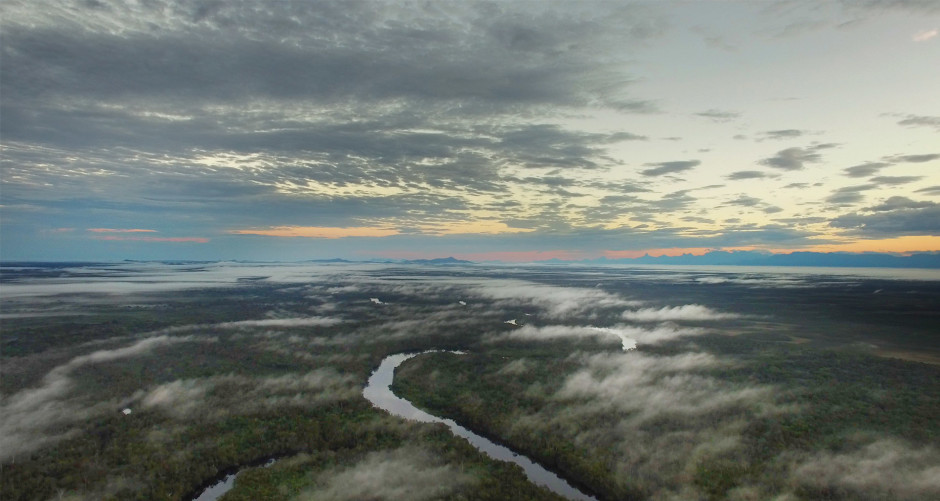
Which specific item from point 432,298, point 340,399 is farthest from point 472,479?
point 432,298

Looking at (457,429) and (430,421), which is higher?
(430,421)

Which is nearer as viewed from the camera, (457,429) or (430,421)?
(457,429)

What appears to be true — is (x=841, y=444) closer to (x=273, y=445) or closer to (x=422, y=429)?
(x=422, y=429)

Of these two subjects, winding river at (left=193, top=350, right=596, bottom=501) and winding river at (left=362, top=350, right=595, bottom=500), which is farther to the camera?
winding river at (left=362, top=350, right=595, bottom=500)

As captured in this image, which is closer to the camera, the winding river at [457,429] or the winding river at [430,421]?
the winding river at [430,421]

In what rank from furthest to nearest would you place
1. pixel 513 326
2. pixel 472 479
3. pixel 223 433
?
pixel 513 326 < pixel 223 433 < pixel 472 479
